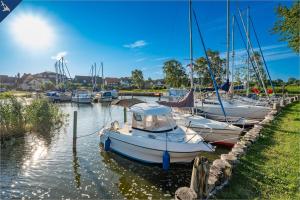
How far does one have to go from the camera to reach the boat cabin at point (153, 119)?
14.2 meters

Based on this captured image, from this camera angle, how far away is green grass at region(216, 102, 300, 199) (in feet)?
24.7

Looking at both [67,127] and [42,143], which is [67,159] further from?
[67,127]

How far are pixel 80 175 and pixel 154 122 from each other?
462 cm

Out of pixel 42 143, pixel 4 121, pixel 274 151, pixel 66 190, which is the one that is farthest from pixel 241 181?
pixel 4 121

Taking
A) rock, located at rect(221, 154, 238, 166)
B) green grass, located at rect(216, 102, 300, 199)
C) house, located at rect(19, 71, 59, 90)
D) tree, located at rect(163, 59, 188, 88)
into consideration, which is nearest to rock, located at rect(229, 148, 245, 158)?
green grass, located at rect(216, 102, 300, 199)

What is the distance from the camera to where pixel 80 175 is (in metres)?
12.4

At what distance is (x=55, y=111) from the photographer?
25234 millimetres

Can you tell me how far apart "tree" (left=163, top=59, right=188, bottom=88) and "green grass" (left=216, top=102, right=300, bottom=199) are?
220 ft

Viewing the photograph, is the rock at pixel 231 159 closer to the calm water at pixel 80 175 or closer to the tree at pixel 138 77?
the calm water at pixel 80 175

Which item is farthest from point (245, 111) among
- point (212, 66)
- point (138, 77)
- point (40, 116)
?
point (138, 77)

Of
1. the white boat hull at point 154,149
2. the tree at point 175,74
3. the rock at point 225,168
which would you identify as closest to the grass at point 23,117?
the white boat hull at point 154,149

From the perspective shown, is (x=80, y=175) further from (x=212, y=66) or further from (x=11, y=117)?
(x=212, y=66)

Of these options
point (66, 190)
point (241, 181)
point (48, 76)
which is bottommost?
point (66, 190)

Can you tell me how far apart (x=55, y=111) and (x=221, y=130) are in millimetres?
15828
